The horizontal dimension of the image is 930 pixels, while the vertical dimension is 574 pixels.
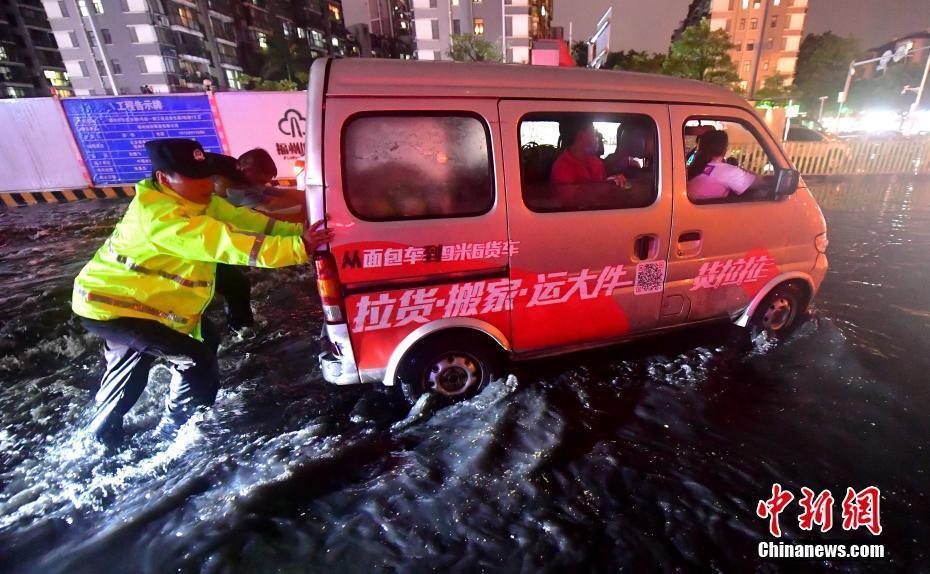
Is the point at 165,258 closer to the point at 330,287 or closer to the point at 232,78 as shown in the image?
the point at 330,287

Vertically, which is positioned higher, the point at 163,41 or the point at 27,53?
the point at 27,53

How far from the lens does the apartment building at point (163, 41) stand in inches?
1369

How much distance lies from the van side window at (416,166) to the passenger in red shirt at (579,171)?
24.0 inches

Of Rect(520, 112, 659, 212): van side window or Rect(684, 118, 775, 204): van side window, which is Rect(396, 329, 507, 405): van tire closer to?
Rect(520, 112, 659, 212): van side window

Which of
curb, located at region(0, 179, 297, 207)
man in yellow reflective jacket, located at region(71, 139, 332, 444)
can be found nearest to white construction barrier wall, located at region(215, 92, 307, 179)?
curb, located at region(0, 179, 297, 207)

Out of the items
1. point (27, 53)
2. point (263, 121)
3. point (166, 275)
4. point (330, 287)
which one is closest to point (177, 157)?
point (166, 275)

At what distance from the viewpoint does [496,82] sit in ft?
7.89

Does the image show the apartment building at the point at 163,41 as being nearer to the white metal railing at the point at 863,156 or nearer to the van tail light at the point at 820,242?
the white metal railing at the point at 863,156

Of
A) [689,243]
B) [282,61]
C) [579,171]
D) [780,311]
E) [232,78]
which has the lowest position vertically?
[780,311]

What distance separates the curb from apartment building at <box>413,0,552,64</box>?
3700 centimetres

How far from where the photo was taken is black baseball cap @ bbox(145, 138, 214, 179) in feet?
7.36

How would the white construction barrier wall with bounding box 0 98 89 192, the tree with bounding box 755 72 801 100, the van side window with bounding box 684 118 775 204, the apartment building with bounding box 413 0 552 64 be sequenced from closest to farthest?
the van side window with bounding box 684 118 775 204 → the white construction barrier wall with bounding box 0 98 89 192 → the tree with bounding box 755 72 801 100 → the apartment building with bounding box 413 0 552 64

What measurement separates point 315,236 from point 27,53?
64.7 m

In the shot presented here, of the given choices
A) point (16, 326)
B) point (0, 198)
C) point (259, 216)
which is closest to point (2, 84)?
point (0, 198)
